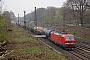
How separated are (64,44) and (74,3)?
129 ft

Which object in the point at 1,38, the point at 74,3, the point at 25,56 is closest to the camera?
the point at 25,56

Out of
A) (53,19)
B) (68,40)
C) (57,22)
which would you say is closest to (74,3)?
(57,22)

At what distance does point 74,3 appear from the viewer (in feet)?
224

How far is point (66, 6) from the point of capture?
237 feet

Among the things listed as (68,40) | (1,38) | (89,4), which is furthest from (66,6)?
(1,38)

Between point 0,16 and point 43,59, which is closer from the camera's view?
point 43,59

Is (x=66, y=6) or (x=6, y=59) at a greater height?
(x=66, y=6)

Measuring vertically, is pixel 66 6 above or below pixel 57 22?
above

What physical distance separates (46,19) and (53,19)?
5.17 metres

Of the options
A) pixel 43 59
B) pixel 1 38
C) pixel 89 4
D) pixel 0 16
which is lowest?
pixel 43 59

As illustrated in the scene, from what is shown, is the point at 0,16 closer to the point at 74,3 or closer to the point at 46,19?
the point at 74,3

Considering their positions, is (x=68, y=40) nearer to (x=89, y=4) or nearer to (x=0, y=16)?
(x=0, y=16)

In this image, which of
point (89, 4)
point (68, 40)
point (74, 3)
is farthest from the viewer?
point (74, 3)

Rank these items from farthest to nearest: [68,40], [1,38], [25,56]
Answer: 1. [68,40]
2. [1,38]
3. [25,56]
